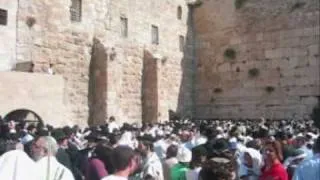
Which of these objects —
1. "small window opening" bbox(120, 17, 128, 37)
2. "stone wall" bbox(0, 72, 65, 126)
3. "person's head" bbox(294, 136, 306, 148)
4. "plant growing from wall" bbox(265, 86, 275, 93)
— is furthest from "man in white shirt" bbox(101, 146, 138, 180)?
"plant growing from wall" bbox(265, 86, 275, 93)

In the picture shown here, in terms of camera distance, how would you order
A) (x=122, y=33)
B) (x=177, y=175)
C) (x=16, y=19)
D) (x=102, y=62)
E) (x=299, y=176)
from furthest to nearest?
(x=122, y=33), (x=102, y=62), (x=16, y=19), (x=177, y=175), (x=299, y=176)

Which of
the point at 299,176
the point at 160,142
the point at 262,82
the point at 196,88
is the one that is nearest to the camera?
the point at 299,176

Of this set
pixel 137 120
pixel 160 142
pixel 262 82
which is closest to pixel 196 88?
pixel 262 82

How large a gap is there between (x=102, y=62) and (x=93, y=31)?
3.93ft

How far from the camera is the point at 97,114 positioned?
19.1 meters

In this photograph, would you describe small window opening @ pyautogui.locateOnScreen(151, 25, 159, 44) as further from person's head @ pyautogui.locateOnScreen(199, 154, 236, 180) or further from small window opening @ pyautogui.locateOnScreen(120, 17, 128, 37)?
person's head @ pyautogui.locateOnScreen(199, 154, 236, 180)

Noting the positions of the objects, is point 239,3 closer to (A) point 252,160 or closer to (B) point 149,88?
(B) point 149,88

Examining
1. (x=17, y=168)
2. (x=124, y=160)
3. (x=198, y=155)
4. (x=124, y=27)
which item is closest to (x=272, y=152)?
(x=198, y=155)

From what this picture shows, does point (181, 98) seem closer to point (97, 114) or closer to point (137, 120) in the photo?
point (137, 120)

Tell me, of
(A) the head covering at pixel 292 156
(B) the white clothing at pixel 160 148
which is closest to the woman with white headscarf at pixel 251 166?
(A) the head covering at pixel 292 156

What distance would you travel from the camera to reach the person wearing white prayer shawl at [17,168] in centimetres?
425

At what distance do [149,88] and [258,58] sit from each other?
202 inches

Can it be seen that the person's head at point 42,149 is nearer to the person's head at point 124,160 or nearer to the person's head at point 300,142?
the person's head at point 124,160

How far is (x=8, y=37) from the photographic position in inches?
631
